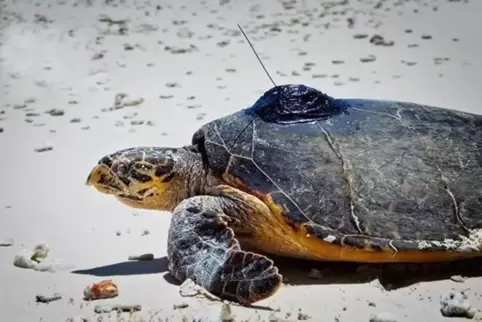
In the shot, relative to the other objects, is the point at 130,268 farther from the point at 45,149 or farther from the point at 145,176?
the point at 45,149

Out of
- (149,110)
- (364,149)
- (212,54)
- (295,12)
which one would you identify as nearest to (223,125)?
(364,149)

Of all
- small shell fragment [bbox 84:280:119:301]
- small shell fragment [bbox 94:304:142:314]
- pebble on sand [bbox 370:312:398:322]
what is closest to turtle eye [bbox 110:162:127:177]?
small shell fragment [bbox 84:280:119:301]

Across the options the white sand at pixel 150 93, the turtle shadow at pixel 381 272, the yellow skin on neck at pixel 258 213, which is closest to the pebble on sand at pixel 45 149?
the white sand at pixel 150 93

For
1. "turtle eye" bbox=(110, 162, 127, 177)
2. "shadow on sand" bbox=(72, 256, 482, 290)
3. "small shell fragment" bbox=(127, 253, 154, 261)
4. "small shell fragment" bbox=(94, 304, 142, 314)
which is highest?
"turtle eye" bbox=(110, 162, 127, 177)

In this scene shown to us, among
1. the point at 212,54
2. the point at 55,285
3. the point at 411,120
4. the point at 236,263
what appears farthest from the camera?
the point at 212,54

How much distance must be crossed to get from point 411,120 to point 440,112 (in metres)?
0.21

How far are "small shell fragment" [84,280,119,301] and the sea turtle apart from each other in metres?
0.26

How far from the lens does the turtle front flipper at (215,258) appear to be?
2738 mm

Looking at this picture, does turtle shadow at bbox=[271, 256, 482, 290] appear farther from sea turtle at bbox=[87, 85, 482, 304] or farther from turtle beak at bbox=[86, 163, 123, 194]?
turtle beak at bbox=[86, 163, 123, 194]

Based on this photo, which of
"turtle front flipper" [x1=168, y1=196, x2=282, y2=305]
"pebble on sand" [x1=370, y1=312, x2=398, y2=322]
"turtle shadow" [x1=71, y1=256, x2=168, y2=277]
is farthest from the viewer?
"turtle shadow" [x1=71, y1=256, x2=168, y2=277]

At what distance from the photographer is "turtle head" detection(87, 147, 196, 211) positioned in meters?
3.38

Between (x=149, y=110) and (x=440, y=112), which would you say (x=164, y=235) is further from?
(x=149, y=110)

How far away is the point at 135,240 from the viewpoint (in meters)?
3.66

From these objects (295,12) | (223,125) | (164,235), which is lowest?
(295,12)
